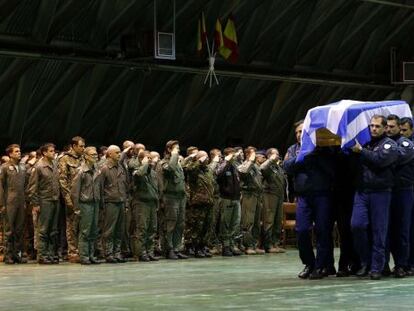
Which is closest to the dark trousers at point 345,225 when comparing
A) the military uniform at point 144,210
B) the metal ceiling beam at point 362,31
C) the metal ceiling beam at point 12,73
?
the military uniform at point 144,210

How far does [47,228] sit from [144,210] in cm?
151

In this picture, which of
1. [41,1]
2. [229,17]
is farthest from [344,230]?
[229,17]

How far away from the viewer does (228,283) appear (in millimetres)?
10914

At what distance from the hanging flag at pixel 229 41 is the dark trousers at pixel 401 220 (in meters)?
11.3

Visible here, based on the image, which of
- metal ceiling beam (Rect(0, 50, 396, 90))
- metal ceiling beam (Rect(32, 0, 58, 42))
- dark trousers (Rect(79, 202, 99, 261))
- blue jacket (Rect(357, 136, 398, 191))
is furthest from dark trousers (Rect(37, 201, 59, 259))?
blue jacket (Rect(357, 136, 398, 191))

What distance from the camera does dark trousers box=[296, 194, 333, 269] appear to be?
36.7ft

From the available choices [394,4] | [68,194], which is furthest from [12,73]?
[394,4]

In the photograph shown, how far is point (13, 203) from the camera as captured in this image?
50.8ft

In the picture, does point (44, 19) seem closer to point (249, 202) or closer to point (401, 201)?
point (249, 202)

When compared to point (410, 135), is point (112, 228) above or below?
below

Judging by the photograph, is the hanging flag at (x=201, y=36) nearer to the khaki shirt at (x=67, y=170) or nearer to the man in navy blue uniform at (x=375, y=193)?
the khaki shirt at (x=67, y=170)

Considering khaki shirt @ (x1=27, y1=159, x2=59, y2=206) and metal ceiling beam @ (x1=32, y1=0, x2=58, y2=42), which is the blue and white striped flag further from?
metal ceiling beam @ (x1=32, y1=0, x2=58, y2=42)

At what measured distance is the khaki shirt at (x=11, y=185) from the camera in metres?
15.5

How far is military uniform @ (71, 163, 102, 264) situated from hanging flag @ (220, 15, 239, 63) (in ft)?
25.0
